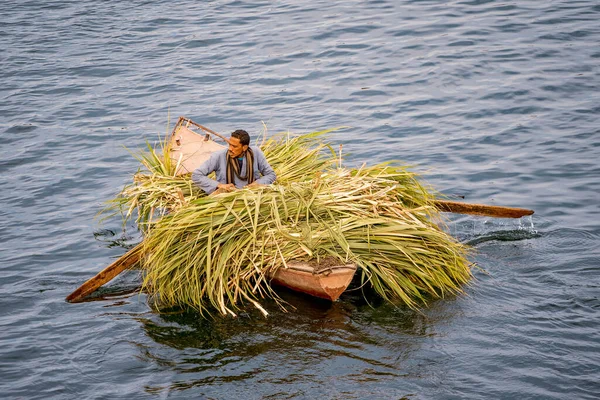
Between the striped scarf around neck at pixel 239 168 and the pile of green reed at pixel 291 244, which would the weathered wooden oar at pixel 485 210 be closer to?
the pile of green reed at pixel 291 244

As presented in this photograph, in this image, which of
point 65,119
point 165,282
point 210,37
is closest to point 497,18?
point 210,37

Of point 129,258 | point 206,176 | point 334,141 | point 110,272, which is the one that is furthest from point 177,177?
point 334,141

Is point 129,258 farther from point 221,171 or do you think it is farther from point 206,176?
point 221,171

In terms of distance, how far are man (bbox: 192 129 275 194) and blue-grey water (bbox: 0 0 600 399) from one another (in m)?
1.49

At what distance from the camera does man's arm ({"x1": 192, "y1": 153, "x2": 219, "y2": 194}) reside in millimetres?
8797

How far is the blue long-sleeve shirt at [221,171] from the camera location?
8.84 m

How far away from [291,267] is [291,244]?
0.93ft

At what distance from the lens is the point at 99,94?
16.6m

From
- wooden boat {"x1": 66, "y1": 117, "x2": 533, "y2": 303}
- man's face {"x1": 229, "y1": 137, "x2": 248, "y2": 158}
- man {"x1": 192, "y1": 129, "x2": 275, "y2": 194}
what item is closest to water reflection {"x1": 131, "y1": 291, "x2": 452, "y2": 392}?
wooden boat {"x1": 66, "y1": 117, "x2": 533, "y2": 303}

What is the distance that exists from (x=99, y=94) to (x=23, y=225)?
5885 millimetres

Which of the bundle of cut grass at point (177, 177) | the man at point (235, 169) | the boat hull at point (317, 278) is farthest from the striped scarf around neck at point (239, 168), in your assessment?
the boat hull at point (317, 278)

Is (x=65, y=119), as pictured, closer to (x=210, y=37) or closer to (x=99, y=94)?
(x=99, y=94)

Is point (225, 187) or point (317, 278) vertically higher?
point (225, 187)

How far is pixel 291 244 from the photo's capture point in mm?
7891
